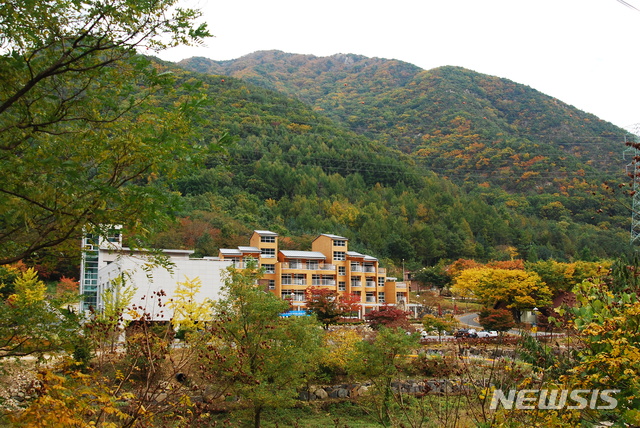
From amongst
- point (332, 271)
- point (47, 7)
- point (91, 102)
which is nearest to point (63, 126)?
point (91, 102)

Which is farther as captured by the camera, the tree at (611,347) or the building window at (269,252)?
the building window at (269,252)

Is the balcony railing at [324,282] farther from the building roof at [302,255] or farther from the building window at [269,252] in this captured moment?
the building window at [269,252]

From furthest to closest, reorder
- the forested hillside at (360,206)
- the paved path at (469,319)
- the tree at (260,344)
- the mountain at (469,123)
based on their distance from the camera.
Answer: the mountain at (469,123) → the forested hillside at (360,206) → the paved path at (469,319) → the tree at (260,344)

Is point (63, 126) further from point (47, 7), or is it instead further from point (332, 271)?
point (332, 271)

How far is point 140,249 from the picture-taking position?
4258mm

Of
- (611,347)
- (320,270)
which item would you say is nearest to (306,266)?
(320,270)

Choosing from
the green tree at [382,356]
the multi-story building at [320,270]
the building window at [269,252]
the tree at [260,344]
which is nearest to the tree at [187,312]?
the tree at [260,344]

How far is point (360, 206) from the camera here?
62125 mm

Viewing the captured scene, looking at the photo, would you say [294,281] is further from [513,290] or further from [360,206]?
[360,206]

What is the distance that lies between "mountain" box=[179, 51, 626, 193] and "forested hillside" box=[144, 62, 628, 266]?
25.9 ft

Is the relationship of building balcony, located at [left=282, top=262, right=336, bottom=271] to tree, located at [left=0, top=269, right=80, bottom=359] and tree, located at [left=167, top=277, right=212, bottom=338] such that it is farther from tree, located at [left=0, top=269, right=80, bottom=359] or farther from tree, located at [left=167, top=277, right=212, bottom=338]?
tree, located at [left=0, top=269, right=80, bottom=359]

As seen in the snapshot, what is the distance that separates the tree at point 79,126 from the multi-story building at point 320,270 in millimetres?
30055

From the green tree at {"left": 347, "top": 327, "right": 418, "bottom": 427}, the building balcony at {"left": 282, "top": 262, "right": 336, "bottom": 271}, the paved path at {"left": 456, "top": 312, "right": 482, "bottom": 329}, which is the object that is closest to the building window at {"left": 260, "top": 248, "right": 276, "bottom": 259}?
the building balcony at {"left": 282, "top": 262, "right": 336, "bottom": 271}

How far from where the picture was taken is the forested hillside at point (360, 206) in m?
50.8
